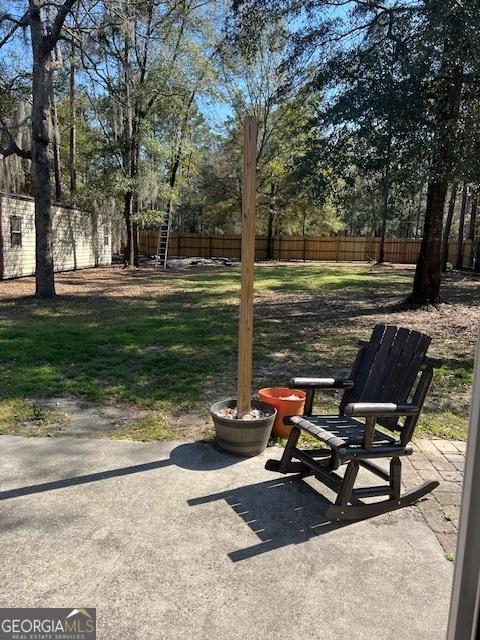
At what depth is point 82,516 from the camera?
2445 millimetres

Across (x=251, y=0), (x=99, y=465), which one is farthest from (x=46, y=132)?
(x=99, y=465)

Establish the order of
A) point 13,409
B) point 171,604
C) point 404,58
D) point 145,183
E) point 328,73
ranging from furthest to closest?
1. point 145,183
2. point 328,73
3. point 404,58
4. point 13,409
5. point 171,604

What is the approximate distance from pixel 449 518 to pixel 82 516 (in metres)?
1.89

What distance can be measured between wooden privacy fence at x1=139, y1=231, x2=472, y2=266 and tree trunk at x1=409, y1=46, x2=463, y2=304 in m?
21.3

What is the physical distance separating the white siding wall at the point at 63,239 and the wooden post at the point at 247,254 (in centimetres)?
1153

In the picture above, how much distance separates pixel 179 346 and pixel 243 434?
3478mm

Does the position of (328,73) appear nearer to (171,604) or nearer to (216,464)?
(216,464)

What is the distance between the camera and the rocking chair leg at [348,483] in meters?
2.46

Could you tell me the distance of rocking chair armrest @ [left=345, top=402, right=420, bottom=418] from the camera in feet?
7.75

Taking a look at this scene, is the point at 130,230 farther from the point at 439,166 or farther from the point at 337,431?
the point at 337,431

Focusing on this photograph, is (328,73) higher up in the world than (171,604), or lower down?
higher up

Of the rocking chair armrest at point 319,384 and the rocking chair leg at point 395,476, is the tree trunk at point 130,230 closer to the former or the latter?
the rocking chair armrest at point 319,384

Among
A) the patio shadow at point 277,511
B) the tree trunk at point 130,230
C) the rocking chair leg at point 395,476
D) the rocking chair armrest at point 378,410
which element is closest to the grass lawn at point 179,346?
the patio shadow at point 277,511

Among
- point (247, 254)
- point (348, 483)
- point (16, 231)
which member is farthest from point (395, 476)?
point (16, 231)
